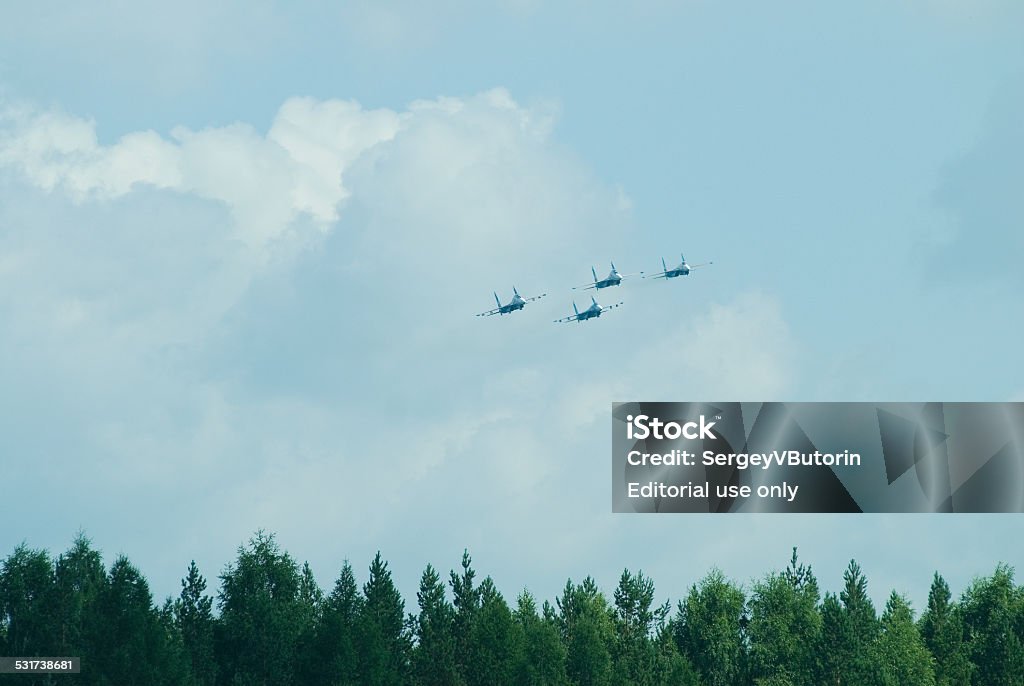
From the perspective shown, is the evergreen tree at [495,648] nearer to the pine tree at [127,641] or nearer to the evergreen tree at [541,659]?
the evergreen tree at [541,659]

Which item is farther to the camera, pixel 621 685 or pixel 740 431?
pixel 621 685

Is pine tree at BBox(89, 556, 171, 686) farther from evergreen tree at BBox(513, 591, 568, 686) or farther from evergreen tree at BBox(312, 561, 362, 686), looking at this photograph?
A: evergreen tree at BBox(513, 591, 568, 686)

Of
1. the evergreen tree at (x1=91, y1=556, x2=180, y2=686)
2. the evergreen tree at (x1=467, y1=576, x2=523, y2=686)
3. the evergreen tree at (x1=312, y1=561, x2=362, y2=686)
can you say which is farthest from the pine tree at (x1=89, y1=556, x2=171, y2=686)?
the evergreen tree at (x1=467, y1=576, x2=523, y2=686)

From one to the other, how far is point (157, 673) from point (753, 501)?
7429 cm

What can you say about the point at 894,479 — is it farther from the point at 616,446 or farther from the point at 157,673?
the point at 157,673

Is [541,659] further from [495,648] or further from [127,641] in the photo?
[127,641]

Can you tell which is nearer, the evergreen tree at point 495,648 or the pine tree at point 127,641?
the pine tree at point 127,641

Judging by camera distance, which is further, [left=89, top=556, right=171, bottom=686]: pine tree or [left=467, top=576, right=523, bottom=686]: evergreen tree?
[left=467, top=576, right=523, bottom=686]: evergreen tree

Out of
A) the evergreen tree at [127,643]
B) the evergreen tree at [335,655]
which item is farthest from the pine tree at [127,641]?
the evergreen tree at [335,655]

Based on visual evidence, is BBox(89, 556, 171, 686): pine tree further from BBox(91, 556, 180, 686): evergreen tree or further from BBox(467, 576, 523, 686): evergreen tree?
BBox(467, 576, 523, 686): evergreen tree

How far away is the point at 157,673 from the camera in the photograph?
18688 cm

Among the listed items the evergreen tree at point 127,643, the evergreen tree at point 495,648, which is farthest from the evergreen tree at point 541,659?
the evergreen tree at point 127,643

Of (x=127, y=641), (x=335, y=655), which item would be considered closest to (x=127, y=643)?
(x=127, y=641)

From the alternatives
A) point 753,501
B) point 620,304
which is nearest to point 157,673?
point 620,304
